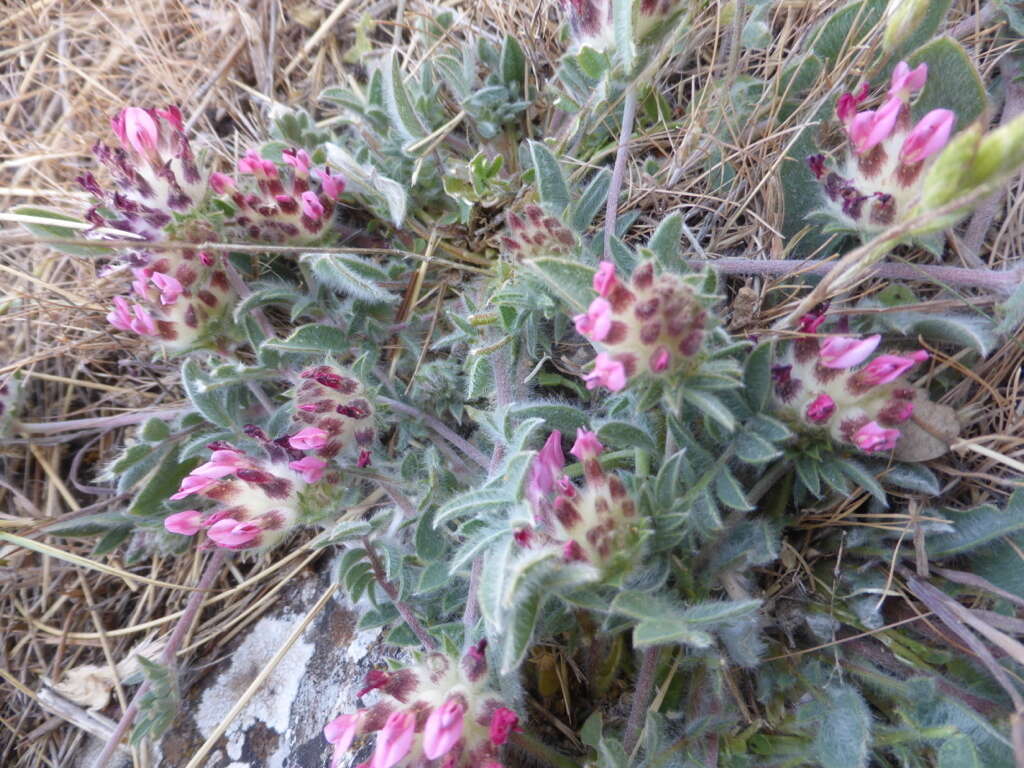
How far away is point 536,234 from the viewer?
1.77 meters

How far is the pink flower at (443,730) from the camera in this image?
143 centimetres

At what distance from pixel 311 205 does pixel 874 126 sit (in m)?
1.43

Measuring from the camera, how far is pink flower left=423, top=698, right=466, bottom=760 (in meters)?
1.43

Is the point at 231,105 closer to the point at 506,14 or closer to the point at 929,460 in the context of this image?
the point at 506,14

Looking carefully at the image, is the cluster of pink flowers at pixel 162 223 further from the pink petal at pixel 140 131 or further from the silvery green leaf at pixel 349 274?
the silvery green leaf at pixel 349 274

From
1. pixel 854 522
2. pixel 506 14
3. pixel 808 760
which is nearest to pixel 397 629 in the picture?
pixel 808 760

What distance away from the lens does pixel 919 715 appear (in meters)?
1.62

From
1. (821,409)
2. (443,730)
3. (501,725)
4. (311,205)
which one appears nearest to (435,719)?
(443,730)

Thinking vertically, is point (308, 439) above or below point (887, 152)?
below

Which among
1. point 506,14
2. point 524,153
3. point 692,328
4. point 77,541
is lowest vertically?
point 77,541

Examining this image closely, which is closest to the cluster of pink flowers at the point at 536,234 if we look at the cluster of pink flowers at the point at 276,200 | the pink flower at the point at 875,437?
the cluster of pink flowers at the point at 276,200

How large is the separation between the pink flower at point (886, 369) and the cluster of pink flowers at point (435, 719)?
3.17 ft

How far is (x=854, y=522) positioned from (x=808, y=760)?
52 centimetres

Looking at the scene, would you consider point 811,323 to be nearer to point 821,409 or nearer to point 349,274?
point 821,409
